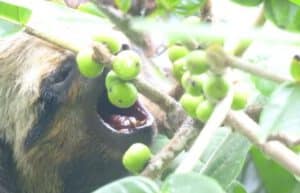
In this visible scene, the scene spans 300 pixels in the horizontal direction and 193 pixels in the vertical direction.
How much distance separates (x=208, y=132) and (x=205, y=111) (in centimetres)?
6

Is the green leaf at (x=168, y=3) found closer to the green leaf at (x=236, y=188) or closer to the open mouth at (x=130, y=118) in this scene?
the green leaf at (x=236, y=188)

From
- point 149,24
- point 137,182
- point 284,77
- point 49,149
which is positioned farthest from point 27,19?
point 49,149

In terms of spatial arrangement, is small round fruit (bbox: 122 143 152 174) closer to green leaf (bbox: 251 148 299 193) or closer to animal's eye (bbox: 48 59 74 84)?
green leaf (bbox: 251 148 299 193)

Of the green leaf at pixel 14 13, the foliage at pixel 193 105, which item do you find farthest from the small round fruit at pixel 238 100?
the green leaf at pixel 14 13

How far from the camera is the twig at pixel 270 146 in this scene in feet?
2.34

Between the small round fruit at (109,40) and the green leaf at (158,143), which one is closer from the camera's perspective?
the small round fruit at (109,40)

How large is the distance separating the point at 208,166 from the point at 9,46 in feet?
3.48

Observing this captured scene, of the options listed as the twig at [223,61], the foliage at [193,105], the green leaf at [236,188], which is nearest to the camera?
the twig at [223,61]

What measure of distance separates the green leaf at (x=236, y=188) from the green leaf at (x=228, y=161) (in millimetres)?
91

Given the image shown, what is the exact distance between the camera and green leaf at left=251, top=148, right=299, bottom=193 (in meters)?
1.31

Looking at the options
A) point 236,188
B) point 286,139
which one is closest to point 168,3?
point 286,139

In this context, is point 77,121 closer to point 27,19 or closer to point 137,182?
point 27,19

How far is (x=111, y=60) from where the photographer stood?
892 millimetres

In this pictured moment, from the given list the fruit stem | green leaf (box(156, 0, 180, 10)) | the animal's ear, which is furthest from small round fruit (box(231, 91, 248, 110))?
the animal's ear
